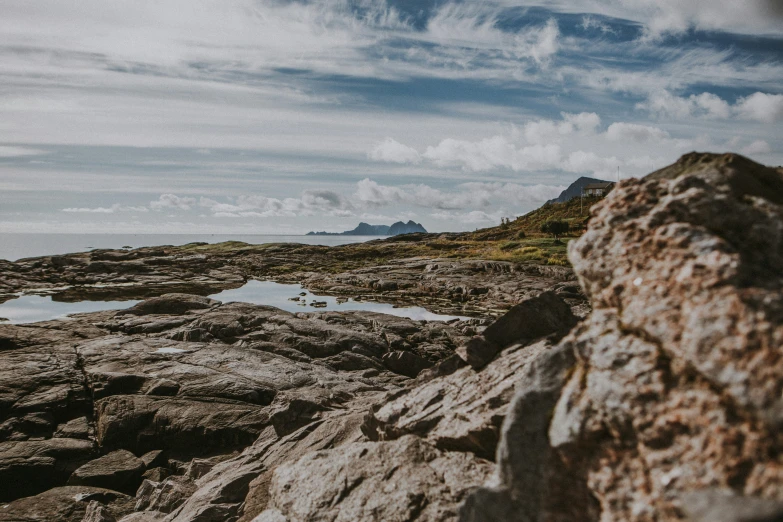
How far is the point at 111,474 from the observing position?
21.4 metres

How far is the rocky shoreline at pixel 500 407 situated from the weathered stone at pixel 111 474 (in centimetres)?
8

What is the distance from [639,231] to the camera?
325 inches

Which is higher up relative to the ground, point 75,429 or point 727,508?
point 727,508

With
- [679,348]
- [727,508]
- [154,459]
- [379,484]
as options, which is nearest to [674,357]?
[679,348]

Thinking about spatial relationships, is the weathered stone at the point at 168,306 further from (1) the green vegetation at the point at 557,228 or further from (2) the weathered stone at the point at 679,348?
(1) the green vegetation at the point at 557,228

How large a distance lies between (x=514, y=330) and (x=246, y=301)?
55333 mm

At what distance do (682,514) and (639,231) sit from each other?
4.23 meters

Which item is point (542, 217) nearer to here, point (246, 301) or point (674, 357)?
point (246, 301)

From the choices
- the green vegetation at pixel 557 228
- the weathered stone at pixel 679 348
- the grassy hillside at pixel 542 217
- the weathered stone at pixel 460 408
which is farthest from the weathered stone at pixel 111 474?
the grassy hillside at pixel 542 217

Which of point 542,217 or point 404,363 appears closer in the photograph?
point 404,363

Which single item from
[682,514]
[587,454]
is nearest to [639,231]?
[587,454]

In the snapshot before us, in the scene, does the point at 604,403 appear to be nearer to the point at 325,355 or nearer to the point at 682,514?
the point at 682,514

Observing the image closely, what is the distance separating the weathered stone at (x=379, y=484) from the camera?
11047mm

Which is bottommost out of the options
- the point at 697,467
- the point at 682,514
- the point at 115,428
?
the point at 115,428
